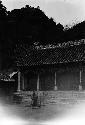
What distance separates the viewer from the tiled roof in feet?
121

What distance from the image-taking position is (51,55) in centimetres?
3919

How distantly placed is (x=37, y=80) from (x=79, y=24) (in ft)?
158

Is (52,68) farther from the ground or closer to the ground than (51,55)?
closer to the ground

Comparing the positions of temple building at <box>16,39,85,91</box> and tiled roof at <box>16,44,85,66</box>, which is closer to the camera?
temple building at <box>16,39,85,91</box>

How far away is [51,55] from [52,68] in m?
1.55

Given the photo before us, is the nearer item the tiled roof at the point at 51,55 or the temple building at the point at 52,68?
the temple building at the point at 52,68

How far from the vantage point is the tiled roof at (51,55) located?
36938mm

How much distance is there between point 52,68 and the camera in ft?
126

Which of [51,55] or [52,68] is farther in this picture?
[51,55]

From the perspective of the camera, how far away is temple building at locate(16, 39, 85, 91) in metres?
36.6

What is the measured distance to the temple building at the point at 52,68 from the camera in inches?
1441

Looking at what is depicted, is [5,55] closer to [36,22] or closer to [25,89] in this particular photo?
[36,22]

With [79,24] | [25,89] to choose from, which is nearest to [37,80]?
[25,89]

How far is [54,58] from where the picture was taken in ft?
126
